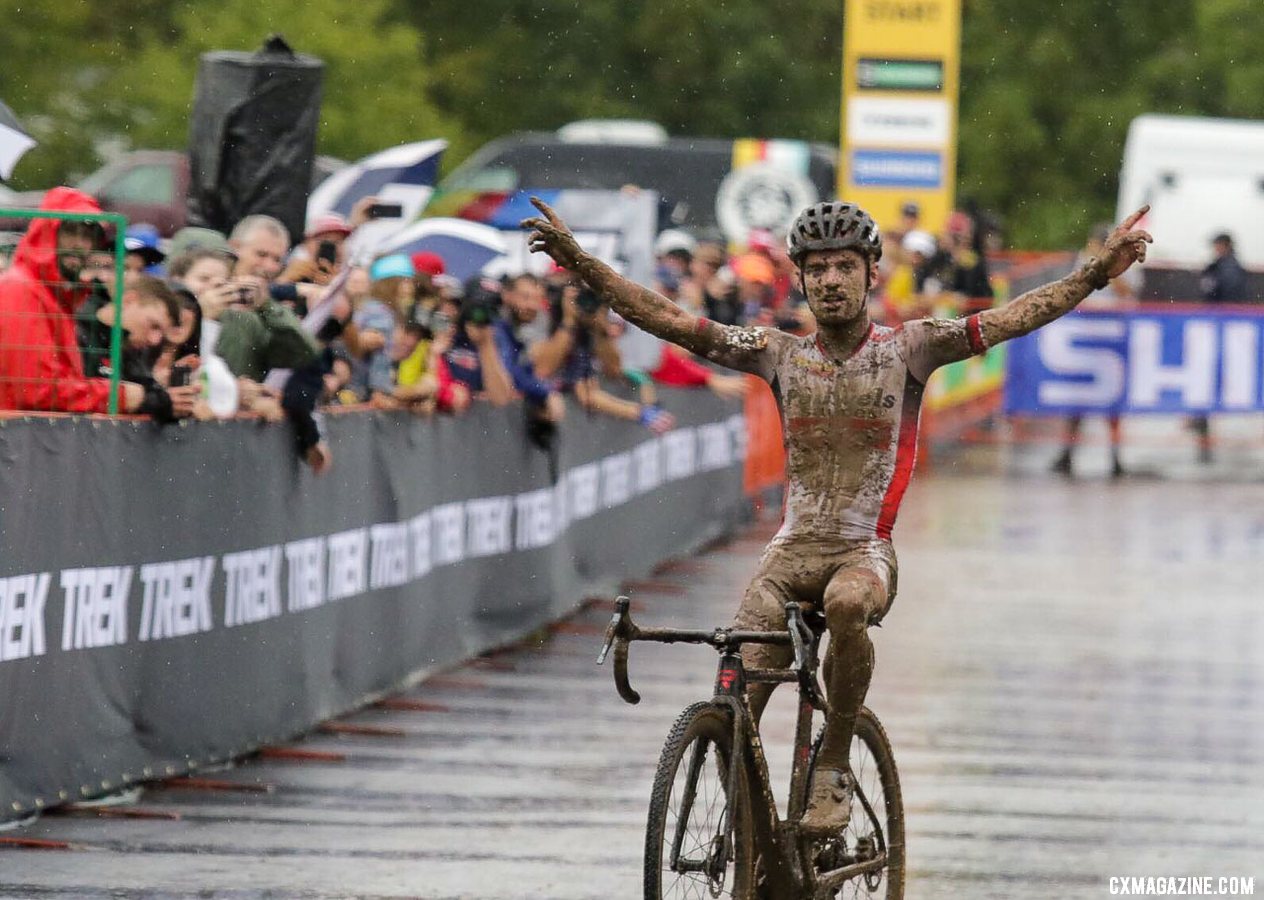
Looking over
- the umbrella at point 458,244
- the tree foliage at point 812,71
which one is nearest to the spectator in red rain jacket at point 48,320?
the umbrella at point 458,244

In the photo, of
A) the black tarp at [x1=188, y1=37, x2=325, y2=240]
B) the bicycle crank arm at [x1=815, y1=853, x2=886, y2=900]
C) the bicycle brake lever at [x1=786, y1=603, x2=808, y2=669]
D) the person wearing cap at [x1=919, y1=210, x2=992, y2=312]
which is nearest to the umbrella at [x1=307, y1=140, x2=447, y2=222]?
the black tarp at [x1=188, y1=37, x2=325, y2=240]

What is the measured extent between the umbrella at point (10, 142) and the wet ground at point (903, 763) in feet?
8.54

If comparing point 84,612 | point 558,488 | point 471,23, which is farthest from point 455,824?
point 471,23

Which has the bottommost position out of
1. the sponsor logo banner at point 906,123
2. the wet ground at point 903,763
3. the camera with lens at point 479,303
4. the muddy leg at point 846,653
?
the wet ground at point 903,763

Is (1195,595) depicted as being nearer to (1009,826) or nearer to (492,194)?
(1009,826)

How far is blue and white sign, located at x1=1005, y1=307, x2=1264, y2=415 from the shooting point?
96.3ft

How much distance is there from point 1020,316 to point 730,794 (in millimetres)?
1781

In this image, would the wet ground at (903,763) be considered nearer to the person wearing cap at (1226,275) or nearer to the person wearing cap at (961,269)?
the person wearing cap at (961,269)

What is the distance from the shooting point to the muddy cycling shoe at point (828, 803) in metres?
7.91

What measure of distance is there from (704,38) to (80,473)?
173 feet

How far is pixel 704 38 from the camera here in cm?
6244

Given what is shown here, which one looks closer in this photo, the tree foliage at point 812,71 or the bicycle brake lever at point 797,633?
the bicycle brake lever at point 797,633

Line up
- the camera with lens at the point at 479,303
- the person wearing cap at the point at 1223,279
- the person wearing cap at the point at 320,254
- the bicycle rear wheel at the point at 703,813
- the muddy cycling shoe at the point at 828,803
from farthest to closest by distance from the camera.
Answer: the person wearing cap at the point at 1223,279 → the camera with lens at the point at 479,303 → the person wearing cap at the point at 320,254 → the muddy cycling shoe at the point at 828,803 → the bicycle rear wheel at the point at 703,813

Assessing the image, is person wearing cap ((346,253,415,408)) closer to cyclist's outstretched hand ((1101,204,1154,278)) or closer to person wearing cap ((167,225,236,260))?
person wearing cap ((167,225,236,260))
